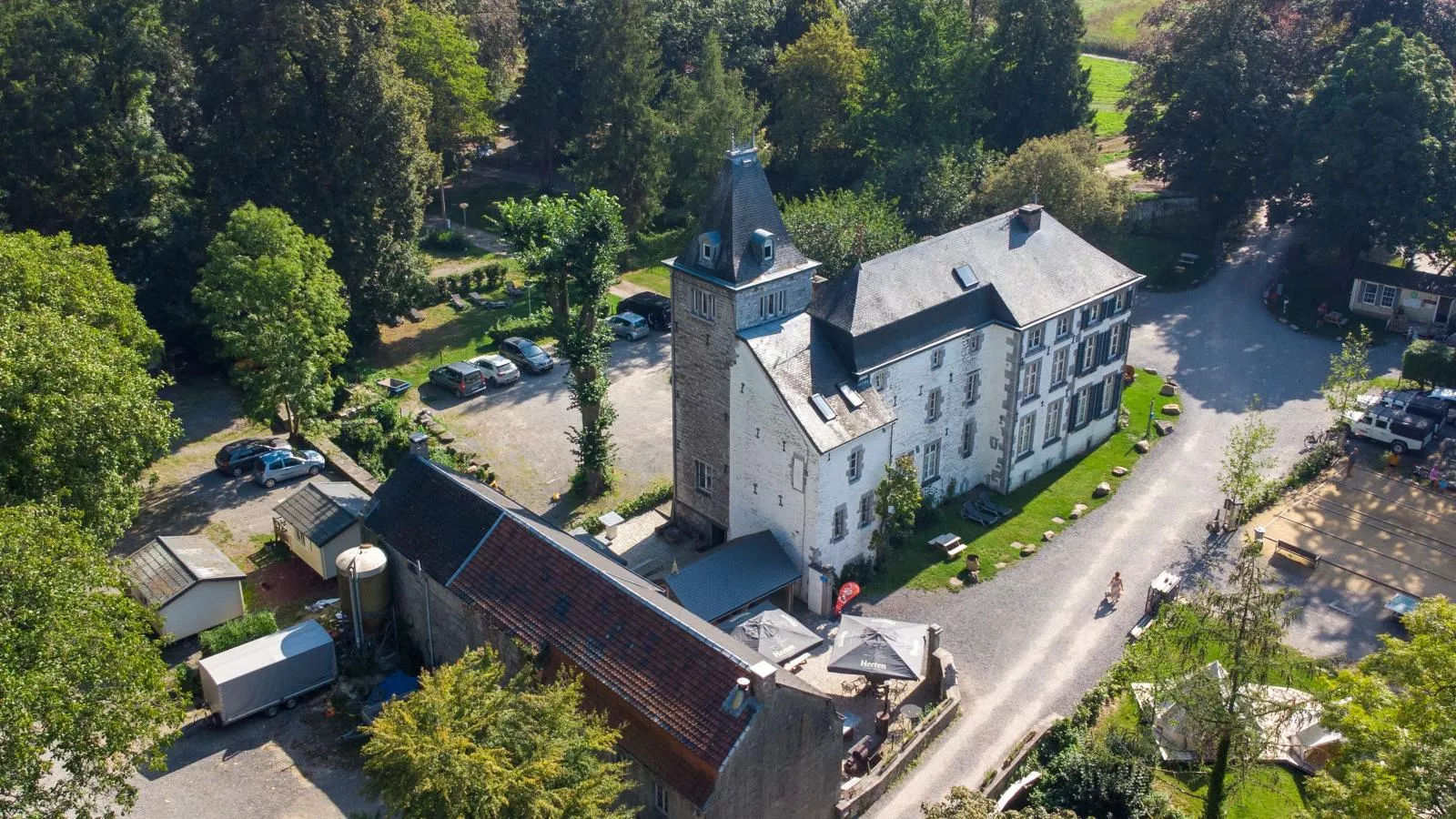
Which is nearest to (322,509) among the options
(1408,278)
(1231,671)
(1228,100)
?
(1231,671)

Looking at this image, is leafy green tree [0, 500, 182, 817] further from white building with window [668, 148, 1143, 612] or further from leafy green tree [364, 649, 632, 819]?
white building with window [668, 148, 1143, 612]

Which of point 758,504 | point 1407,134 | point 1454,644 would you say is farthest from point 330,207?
point 1407,134

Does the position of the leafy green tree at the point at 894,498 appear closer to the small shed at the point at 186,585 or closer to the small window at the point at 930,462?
the small window at the point at 930,462

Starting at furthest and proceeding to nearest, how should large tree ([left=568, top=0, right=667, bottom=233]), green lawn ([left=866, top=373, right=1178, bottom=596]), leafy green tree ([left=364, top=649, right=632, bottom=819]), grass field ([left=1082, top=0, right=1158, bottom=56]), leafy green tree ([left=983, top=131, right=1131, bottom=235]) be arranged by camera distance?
1. grass field ([left=1082, top=0, right=1158, bottom=56])
2. large tree ([left=568, top=0, right=667, bottom=233])
3. leafy green tree ([left=983, top=131, right=1131, bottom=235])
4. green lawn ([left=866, top=373, right=1178, bottom=596])
5. leafy green tree ([left=364, top=649, right=632, bottom=819])

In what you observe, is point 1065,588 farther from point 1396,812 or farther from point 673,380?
point 1396,812

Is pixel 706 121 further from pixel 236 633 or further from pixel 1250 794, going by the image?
pixel 1250 794

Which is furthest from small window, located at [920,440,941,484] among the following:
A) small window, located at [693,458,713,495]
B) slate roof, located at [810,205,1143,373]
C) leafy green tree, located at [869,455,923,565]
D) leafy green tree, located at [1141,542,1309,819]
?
leafy green tree, located at [1141,542,1309,819]

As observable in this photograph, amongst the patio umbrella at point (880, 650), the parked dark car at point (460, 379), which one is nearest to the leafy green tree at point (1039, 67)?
the parked dark car at point (460, 379)
